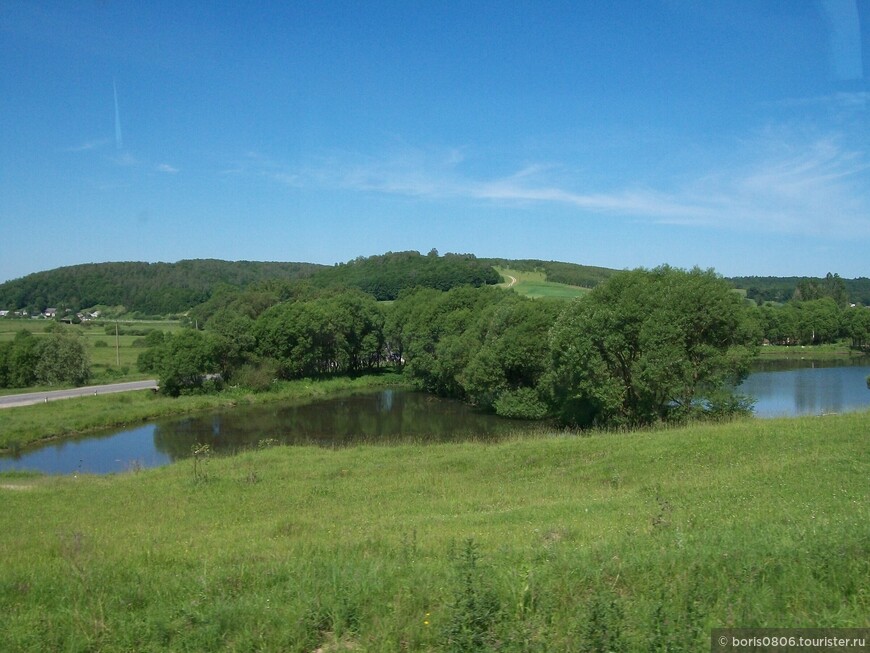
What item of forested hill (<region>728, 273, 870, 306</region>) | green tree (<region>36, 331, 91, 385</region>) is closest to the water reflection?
green tree (<region>36, 331, 91, 385</region>)

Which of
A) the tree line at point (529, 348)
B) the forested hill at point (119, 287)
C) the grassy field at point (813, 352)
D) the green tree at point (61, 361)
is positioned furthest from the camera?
the forested hill at point (119, 287)

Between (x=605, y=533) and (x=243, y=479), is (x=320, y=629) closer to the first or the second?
(x=605, y=533)

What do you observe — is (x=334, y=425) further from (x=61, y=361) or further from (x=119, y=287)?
(x=119, y=287)

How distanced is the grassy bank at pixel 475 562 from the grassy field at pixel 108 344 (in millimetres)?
45373

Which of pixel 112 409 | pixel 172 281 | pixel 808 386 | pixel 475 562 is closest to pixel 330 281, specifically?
pixel 172 281

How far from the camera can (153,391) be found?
45.8 m

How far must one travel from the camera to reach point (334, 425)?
36500 millimetres

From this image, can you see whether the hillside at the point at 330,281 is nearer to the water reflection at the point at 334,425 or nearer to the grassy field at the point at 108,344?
the grassy field at the point at 108,344

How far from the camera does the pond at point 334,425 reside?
1108 inches

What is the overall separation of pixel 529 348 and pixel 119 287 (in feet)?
325

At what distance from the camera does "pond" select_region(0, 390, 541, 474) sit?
91.5 feet

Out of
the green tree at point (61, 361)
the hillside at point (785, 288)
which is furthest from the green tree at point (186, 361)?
the hillside at point (785, 288)

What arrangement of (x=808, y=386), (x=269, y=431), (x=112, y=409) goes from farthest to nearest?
(x=808, y=386)
(x=112, y=409)
(x=269, y=431)

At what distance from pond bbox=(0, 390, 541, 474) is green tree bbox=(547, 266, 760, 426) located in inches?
173
